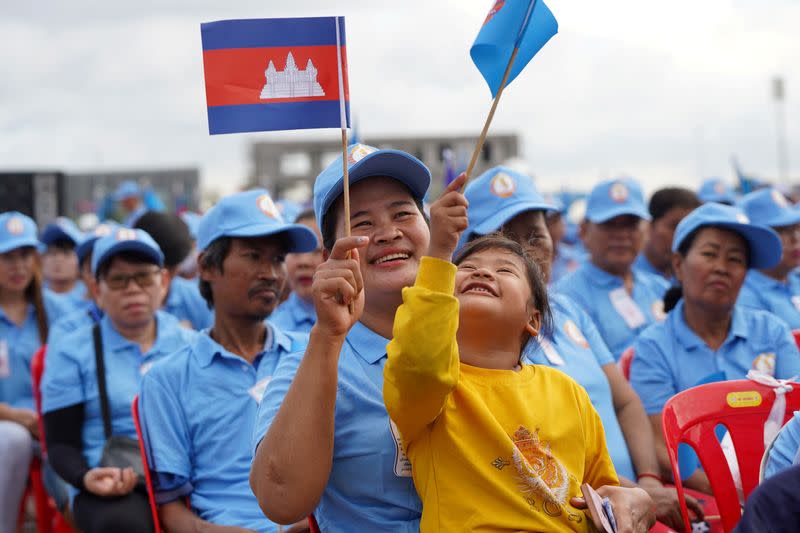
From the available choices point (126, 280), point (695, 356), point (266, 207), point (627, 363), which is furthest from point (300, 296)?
point (695, 356)

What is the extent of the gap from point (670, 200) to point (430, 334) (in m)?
5.14

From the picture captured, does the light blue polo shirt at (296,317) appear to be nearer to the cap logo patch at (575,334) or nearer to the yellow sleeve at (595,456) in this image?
the cap logo patch at (575,334)

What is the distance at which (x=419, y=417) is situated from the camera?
7.04ft

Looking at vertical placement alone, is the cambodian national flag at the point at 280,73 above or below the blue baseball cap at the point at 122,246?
above

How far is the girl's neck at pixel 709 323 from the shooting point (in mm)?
4344

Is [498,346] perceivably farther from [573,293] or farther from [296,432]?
[573,293]

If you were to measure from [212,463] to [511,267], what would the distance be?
162 centimetres

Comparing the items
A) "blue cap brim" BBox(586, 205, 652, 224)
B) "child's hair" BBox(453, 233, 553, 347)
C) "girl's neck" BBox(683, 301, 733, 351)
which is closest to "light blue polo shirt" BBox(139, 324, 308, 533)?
"child's hair" BBox(453, 233, 553, 347)

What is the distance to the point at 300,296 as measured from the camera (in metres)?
5.94

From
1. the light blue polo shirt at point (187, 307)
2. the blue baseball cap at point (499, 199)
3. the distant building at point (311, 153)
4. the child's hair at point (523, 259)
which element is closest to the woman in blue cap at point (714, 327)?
the blue baseball cap at point (499, 199)

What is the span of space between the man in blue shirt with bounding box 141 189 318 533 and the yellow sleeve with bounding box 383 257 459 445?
46.2 inches

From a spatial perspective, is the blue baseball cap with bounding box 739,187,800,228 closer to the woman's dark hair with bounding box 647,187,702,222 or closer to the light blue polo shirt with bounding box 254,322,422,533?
the woman's dark hair with bounding box 647,187,702,222

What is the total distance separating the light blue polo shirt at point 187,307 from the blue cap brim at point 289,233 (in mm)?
2847

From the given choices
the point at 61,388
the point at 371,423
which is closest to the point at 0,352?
the point at 61,388
